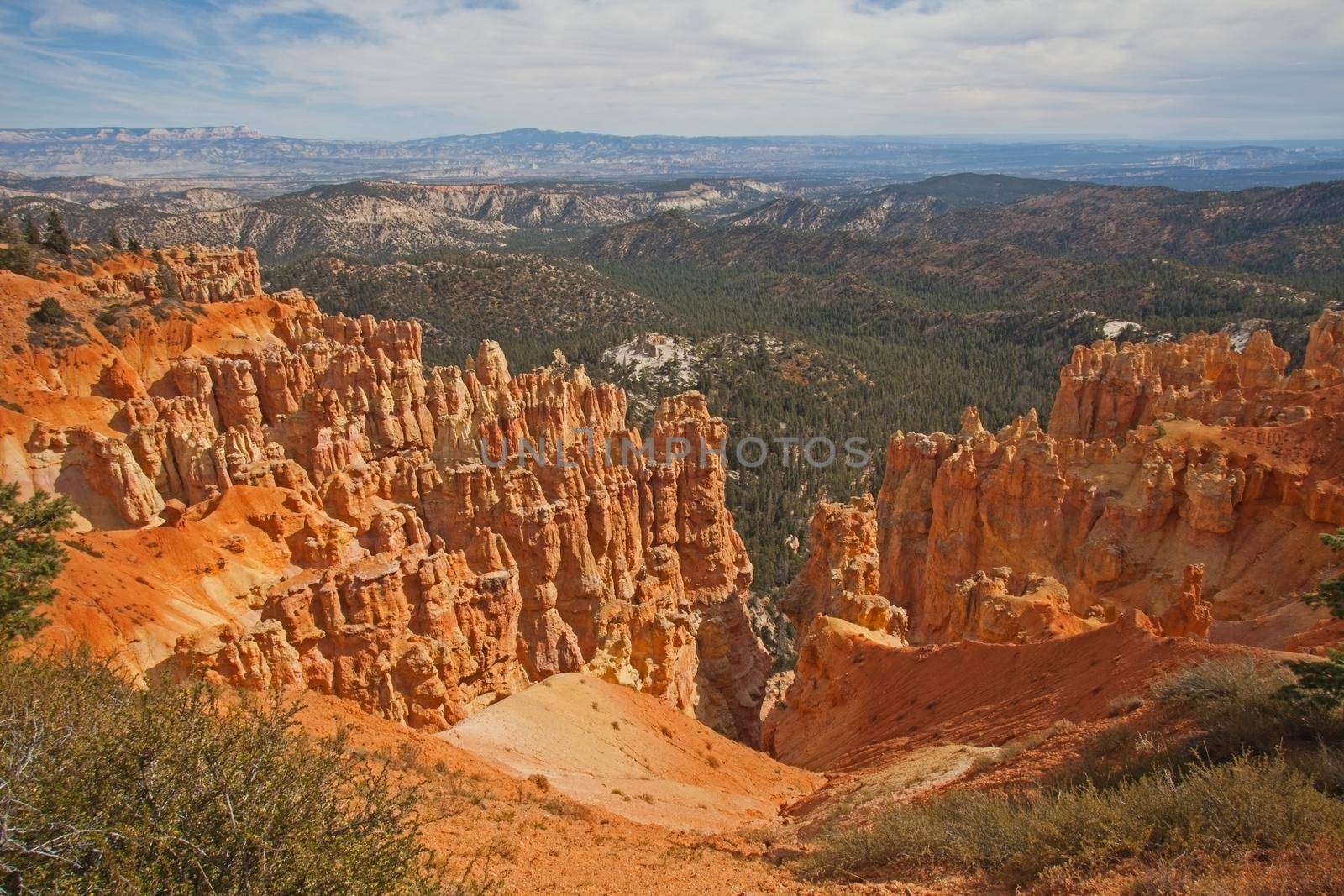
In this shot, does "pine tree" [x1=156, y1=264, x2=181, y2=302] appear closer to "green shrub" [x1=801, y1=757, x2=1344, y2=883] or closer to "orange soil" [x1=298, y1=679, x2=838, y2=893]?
"orange soil" [x1=298, y1=679, x2=838, y2=893]

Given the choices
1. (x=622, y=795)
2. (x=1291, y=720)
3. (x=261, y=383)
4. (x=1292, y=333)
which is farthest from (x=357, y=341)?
(x=1292, y=333)

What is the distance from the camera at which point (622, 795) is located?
16.4 metres

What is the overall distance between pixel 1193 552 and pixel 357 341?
44.8 meters

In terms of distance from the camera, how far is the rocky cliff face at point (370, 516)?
61.0 ft

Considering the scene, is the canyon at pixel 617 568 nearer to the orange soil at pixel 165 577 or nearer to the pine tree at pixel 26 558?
the orange soil at pixel 165 577

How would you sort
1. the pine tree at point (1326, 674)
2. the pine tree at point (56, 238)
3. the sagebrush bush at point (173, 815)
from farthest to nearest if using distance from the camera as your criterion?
the pine tree at point (56, 238) < the pine tree at point (1326, 674) < the sagebrush bush at point (173, 815)

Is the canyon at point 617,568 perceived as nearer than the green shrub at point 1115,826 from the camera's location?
No

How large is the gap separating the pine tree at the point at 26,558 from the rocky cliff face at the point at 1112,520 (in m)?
22.8

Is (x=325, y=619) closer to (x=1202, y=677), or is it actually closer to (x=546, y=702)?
(x=546, y=702)

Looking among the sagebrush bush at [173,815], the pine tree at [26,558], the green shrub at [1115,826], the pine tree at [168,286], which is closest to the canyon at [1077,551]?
the green shrub at [1115,826]

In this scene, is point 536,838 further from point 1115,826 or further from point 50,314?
point 50,314

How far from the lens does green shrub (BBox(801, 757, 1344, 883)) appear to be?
8.81 m

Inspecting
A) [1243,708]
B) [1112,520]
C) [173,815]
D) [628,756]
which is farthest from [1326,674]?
[1112,520]

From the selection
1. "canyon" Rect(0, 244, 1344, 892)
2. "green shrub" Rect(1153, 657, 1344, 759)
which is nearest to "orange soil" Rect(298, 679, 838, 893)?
"canyon" Rect(0, 244, 1344, 892)
